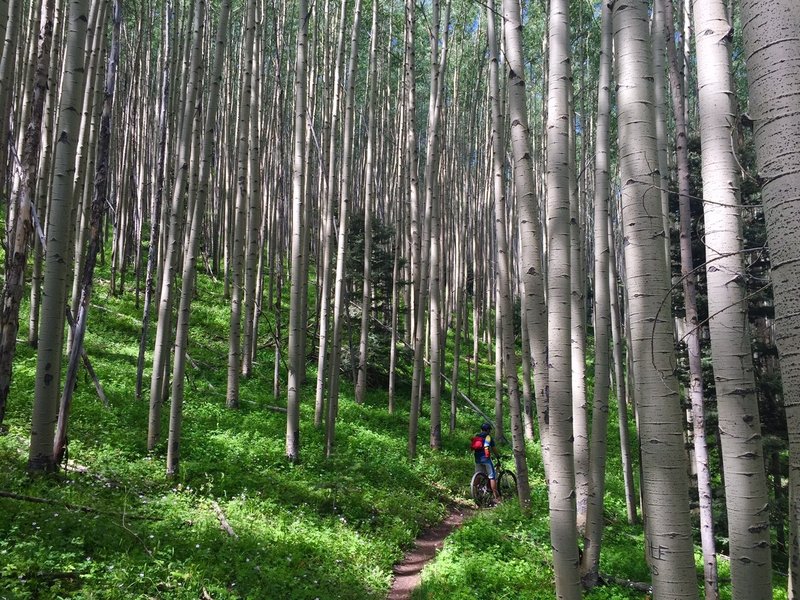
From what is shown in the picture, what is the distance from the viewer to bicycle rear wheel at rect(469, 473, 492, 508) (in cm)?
770

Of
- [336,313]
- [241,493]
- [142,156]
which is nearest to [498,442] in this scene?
[336,313]

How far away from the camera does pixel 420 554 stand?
5902mm

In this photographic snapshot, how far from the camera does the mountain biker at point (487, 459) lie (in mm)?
7656

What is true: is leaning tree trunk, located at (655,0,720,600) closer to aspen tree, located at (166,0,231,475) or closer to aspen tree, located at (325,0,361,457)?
aspen tree, located at (325,0,361,457)

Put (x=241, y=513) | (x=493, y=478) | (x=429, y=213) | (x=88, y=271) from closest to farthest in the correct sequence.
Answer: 1. (x=88, y=271)
2. (x=241, y=513)
3. (x=493, y=478)
4. (x=429, y=213)

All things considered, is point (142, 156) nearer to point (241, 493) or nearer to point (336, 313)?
point (336, 313)

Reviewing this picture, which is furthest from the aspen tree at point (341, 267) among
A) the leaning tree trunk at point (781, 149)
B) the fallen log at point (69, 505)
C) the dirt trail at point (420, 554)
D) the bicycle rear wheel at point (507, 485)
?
the leaning tree trunk at point (781, 149)

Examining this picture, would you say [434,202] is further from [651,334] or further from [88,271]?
[651,334]

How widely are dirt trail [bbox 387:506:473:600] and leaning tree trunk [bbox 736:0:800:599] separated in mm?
4324

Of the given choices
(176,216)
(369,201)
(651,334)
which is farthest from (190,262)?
(651,334)

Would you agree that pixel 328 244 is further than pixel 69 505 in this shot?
Yes

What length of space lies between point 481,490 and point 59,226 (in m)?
6.41

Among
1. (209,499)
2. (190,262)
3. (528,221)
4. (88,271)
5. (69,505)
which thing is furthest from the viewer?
(190,262)

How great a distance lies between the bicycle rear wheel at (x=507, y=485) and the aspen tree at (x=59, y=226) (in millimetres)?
6189
